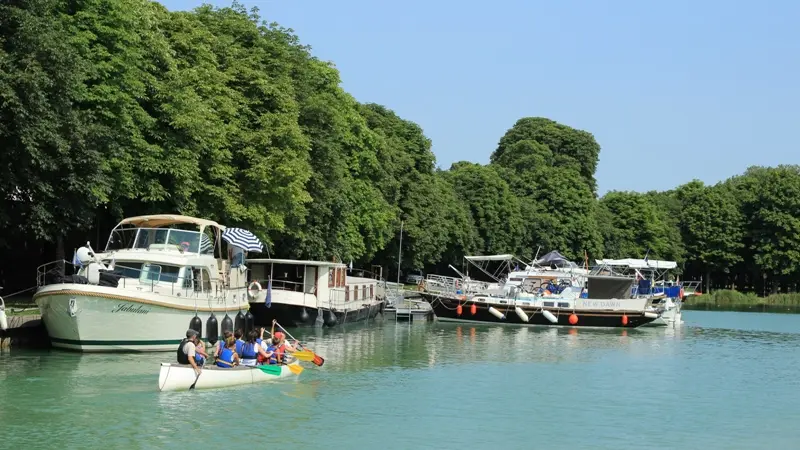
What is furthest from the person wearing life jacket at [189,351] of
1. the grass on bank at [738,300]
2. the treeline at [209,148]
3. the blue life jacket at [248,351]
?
the grass on bank at [738,300]

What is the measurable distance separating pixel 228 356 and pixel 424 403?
6663mm

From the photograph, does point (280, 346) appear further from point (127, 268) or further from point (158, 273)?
point (127, 268)

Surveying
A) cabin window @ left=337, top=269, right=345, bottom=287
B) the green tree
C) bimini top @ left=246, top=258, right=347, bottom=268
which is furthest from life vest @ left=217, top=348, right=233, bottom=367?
the green tree

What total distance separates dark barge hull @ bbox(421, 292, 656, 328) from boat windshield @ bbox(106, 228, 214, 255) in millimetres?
28287

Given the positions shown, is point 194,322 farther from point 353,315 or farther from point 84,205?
point 353,315

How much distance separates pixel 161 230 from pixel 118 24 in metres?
9.63

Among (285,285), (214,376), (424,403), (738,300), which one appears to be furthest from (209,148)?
(738,300)

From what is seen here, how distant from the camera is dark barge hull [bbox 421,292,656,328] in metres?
72.4

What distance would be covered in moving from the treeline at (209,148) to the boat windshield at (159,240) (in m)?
1.67

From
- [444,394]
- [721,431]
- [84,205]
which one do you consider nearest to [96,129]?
[84,205]

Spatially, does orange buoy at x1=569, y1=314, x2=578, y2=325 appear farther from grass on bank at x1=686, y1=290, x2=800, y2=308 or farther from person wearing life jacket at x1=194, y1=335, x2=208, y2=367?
grass on bank at x1=686, y1=290, x2=800, y2=308

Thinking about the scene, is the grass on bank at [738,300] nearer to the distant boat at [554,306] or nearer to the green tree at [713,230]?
the green tree at [713,230]

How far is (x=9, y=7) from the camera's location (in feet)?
139

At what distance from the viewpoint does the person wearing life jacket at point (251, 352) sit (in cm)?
3659
